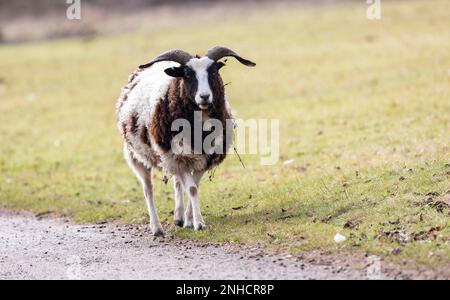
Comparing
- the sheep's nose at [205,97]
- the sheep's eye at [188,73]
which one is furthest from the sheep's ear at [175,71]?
the sheep's nose at [205,97]

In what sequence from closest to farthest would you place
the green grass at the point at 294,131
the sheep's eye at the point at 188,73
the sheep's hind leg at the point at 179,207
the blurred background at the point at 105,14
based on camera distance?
the green grass at the point at 294,131
the sheep's eye at the point at 188,73
the sheep's hind leg at the point at 179,207
the blurred background at the point at 105,14

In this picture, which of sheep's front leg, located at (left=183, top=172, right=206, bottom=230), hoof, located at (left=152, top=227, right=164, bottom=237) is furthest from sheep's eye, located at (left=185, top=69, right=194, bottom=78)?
hoof, located at (left=152, top=227, right=164, bottom=237)

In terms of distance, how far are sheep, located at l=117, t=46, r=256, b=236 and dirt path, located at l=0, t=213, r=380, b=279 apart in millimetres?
794

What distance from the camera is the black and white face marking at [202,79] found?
12.0m

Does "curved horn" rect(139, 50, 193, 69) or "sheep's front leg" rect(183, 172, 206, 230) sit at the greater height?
"curved horn" rect(139, 50, 193, 69)

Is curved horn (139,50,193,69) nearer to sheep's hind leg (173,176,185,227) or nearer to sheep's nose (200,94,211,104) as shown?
sheep's nose (200,94,211,104)

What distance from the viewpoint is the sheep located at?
40.7 feet

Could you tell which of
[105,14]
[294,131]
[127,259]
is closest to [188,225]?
[127,259]

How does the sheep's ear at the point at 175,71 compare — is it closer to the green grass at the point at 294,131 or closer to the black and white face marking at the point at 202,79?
the black and white face marking at the point at 202,79

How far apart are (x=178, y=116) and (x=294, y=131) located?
7.35 meters

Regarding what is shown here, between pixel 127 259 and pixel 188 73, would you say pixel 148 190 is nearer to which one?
pixel 188 73

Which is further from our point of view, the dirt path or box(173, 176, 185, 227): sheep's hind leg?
box(173, 176, 185, 227): sheep's hind leg

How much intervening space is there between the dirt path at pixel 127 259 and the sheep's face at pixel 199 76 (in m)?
2.11

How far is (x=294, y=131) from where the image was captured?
769 inches
